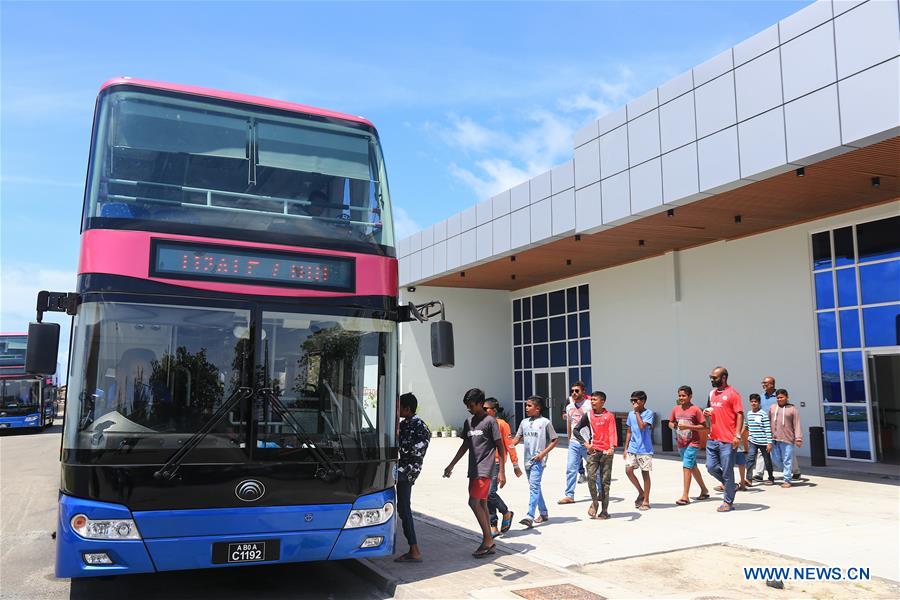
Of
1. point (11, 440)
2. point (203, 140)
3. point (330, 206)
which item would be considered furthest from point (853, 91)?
point (11, 440)

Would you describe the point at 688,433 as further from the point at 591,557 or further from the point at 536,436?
the point at 591,557

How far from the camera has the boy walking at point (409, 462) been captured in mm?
7137

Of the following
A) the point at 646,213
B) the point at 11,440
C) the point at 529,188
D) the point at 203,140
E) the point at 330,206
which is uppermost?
the point at 529,188

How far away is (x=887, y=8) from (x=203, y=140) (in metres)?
10.2

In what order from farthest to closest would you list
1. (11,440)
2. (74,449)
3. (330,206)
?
(11,440)
(330,206)
(74,449)

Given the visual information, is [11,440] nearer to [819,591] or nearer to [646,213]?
[646,213]

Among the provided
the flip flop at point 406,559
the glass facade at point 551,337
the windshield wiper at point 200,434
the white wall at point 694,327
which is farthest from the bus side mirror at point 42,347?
the glass facade at point 551,337

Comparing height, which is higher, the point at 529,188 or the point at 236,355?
the point at 529,188

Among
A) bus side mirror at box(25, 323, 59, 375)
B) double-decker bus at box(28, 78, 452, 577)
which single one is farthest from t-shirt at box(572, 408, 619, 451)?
bus side mirror at box(25, 323, 59, 375)

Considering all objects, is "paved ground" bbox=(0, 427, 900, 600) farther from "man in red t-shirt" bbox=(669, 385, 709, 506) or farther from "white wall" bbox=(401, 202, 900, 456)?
"white wall" bbox=(401, 202, 900, 456)

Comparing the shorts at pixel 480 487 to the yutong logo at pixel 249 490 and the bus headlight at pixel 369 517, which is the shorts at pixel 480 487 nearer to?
the bus headlight at pixel 369 517

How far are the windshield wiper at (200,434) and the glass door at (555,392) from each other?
20564mm

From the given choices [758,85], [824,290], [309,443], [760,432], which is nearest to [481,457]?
[309,443]

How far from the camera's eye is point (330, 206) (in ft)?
21.2
